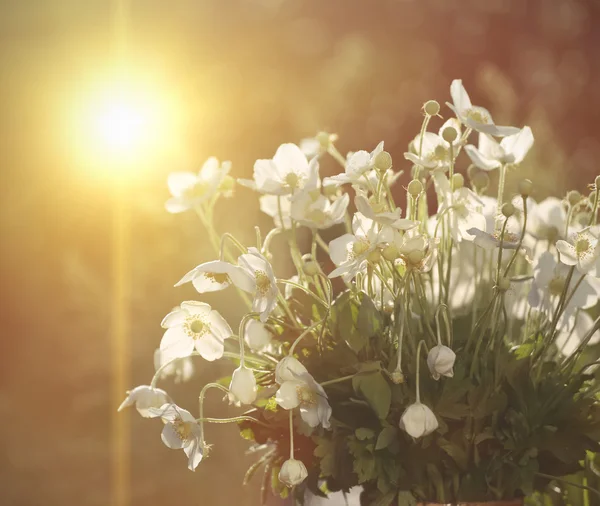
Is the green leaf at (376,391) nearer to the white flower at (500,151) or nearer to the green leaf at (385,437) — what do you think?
the green leaf at (385,437)

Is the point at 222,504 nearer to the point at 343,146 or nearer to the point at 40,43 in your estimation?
the point at 343,146

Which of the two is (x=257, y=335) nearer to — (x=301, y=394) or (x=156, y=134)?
(x=301, y=394)

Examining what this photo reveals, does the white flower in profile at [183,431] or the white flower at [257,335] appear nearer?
the white flower in profile at [183,431]

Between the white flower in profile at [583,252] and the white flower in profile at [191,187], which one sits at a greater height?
the white flower in profile at [191,187]

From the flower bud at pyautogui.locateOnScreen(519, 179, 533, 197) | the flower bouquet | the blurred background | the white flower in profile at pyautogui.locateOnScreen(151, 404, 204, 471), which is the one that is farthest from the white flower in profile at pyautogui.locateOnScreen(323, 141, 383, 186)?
the blurred background

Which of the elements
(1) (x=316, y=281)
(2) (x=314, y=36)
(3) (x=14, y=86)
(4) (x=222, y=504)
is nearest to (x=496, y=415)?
(1) (x=316, y=281)

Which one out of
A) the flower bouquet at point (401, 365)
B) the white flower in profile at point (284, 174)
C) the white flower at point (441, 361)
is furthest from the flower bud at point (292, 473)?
the white flower in profile at point (284, 174)

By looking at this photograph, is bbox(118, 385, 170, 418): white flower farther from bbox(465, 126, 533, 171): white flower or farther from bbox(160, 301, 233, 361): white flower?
bbox(465, 126, 533, 171): white flower
